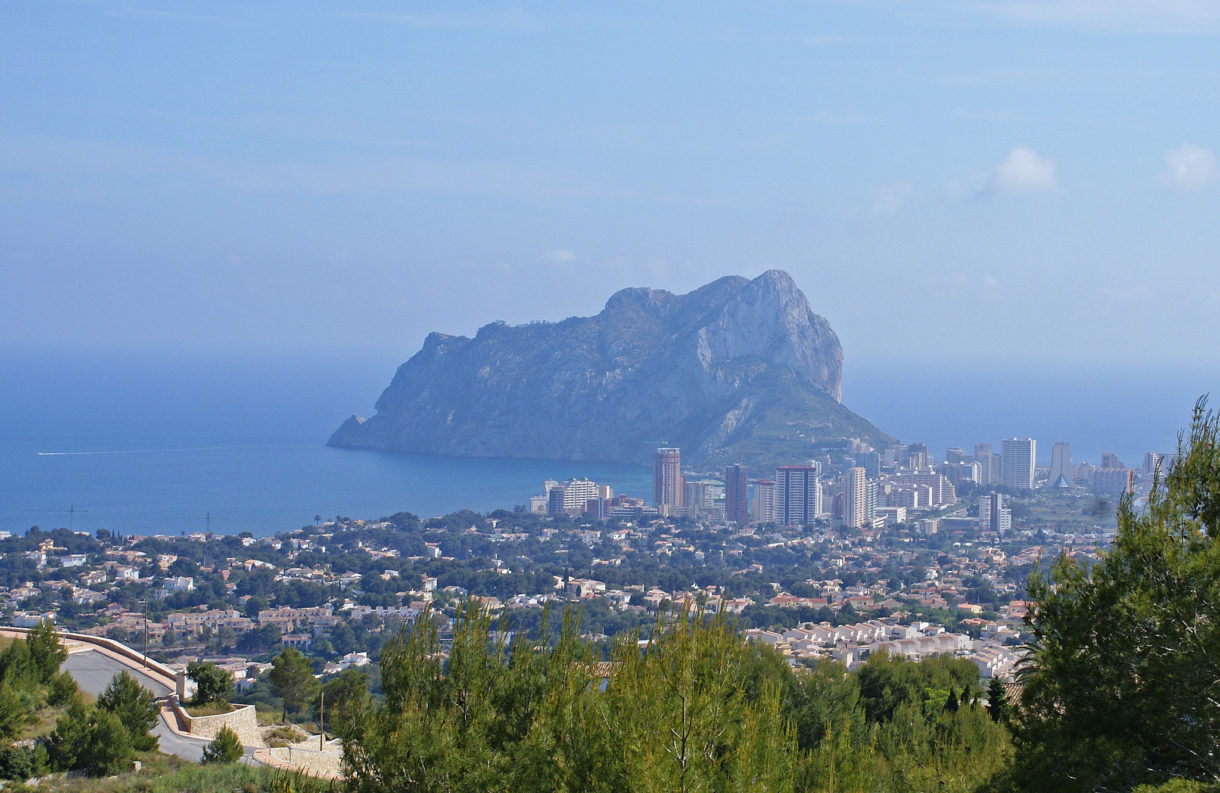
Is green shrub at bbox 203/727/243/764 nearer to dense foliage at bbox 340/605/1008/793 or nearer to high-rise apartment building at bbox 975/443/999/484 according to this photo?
dense foliage at bbox 340/605/1008/793

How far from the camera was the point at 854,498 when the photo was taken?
1913 inches

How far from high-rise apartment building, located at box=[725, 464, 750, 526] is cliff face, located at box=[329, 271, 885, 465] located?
1467 cm

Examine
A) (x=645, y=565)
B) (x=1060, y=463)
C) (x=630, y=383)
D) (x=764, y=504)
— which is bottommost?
(x=645, y=565)

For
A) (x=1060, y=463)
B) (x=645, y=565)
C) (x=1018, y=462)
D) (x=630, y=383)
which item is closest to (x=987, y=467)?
(x=1018, y=462)

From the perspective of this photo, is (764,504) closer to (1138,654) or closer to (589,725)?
(1138,654)

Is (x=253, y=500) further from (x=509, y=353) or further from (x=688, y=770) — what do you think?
(x=688, y=770)

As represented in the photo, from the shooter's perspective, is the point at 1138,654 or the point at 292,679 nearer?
the point at 1138,654

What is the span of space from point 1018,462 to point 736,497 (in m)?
15.5

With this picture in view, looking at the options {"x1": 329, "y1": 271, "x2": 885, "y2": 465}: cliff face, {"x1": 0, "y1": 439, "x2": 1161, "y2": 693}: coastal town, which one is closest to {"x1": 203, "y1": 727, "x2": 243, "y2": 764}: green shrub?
{"x1": 0, "y1": 439, "x2": 1161, "y2": 693}: coastal town

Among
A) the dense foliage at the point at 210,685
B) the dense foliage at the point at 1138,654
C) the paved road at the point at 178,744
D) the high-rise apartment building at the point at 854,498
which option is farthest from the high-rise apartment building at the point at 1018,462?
the dense foliage at the point at 1138,654

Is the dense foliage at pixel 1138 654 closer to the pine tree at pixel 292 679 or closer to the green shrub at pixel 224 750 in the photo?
the green shrub at pixel 224 750

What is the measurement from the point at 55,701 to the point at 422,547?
102 feet

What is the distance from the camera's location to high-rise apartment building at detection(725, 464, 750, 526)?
164 ft

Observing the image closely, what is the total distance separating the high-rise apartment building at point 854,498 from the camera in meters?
48.4
